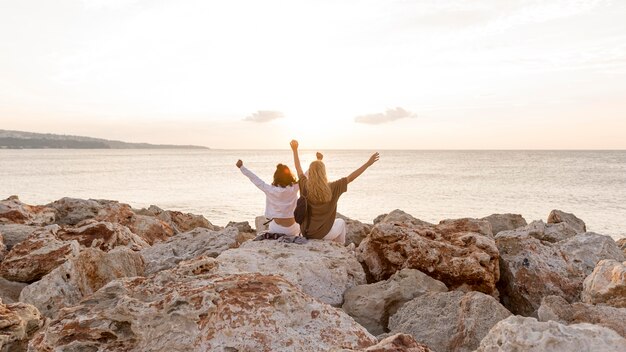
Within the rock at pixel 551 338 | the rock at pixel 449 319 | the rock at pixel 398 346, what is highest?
the rock at pixel 551 338

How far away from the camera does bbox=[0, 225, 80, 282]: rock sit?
7.41 metres

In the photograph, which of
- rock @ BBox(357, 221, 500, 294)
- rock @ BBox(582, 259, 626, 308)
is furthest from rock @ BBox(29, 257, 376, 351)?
rock @ BBox(582, 259, 626, 308)

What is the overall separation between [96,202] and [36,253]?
16.3 ft

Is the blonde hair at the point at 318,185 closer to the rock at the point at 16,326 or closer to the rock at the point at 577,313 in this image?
the rock at the point at 577,313

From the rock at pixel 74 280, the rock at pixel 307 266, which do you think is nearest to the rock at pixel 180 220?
the rock at pixel 74 280

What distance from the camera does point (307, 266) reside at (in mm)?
6199

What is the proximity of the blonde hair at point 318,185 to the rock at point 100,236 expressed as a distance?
3.42 m

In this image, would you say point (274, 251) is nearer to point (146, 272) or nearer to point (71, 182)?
point (146, 272)

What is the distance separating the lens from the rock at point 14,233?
9.00 metres

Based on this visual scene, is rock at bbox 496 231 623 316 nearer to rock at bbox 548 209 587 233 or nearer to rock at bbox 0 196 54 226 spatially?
rock at bbox 548 209 587 233

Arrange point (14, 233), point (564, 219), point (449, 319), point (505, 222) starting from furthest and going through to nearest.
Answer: point (564, 219), point (505, 222), point (14, 233), point (449, 319)

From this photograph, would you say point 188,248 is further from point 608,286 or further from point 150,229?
point 608,286

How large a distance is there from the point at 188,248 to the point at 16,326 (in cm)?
332

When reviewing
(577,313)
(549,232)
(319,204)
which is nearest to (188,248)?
(319,204)
